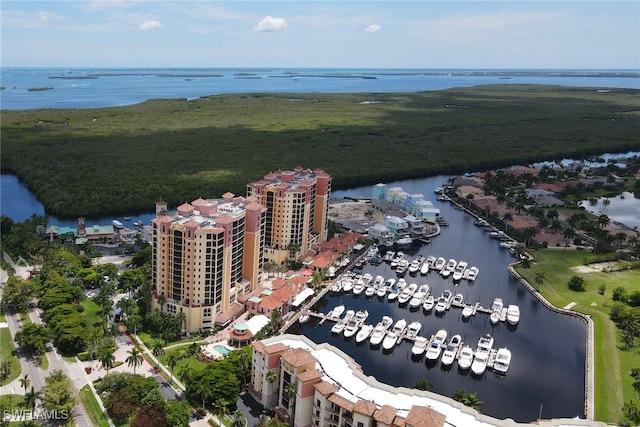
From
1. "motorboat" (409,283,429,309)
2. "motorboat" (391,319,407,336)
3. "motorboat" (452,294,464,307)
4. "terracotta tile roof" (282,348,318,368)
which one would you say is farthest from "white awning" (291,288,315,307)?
"terracotta tile roof" (282,348,318,368)

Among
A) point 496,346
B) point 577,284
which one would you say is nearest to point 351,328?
→ point 496,346

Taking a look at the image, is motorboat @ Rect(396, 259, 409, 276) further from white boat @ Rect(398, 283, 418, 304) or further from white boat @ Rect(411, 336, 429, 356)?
white boat @ Rect(411, 336, 429, 356)

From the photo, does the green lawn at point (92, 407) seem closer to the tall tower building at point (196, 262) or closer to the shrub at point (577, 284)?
the tall tower building at point (196, 262)

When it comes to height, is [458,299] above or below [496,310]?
below

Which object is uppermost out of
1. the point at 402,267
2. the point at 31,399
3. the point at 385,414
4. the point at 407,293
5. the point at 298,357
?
the point at 298,357

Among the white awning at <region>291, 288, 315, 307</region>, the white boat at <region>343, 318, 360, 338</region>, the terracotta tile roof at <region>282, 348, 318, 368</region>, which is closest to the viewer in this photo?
the terracotta tile roof at <region>282, 348, 318, 368</region>

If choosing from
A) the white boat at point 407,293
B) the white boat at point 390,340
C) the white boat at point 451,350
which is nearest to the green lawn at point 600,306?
the white boat at point 451,350

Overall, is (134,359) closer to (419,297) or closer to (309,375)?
(309,375)
